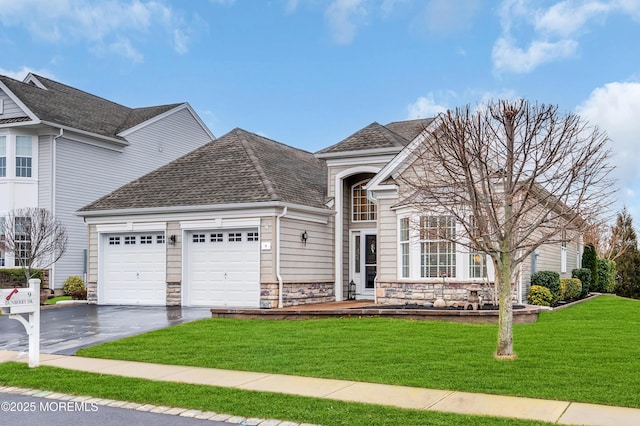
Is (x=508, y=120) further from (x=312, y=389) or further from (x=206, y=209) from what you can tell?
(x=206, y=209)

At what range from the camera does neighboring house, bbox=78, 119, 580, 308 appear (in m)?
18.5

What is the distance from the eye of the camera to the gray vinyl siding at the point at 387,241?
18.6 metres

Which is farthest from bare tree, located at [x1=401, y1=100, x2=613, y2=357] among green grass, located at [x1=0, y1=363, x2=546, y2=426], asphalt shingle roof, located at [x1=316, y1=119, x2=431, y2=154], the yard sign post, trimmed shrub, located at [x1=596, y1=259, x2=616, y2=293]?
trimmed shrub, located at [x1=596, y1=259, x2=616, y2=293]

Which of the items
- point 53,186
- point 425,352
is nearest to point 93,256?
point 53,186

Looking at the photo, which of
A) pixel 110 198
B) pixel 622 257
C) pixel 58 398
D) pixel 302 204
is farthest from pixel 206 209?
pixel 622 257

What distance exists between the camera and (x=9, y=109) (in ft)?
A: 84.7

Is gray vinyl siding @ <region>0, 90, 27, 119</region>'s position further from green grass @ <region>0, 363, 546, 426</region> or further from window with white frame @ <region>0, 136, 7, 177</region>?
green grass @ <region>0, 363, 546, 426</region>

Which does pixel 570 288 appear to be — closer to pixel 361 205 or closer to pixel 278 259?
pixel 361 205

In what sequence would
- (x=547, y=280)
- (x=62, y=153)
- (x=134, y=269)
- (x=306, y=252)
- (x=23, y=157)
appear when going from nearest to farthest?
→ (x=547, y=280), (x=306, y=252), (x=134, y=269), (x=23, y=157), (x=62, y=153)

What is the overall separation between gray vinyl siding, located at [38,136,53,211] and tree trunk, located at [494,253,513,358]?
19540mm

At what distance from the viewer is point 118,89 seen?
34656 mm

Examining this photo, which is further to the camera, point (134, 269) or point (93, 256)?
point (93, 256)

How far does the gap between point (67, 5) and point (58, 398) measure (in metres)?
19.3

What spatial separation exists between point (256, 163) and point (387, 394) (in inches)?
547
